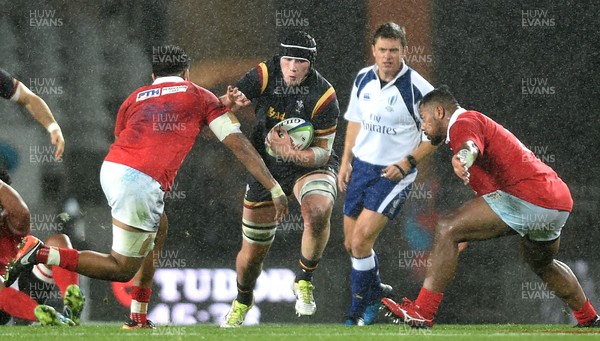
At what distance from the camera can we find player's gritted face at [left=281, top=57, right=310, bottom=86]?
903 centimetres

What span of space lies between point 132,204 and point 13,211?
135cm

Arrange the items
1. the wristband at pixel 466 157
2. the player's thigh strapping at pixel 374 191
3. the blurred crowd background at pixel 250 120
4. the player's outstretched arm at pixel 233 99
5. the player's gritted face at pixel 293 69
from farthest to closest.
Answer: the blurred crowd background at pixel 250 120
the player's thigh strapping at pixel 374 191
the player's gritted face at pixel 293 69
the player's outstretched arm at pixel 233 99
the wristband at pixel 466 157

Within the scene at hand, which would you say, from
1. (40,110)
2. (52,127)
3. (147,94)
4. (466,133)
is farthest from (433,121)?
(40,110)

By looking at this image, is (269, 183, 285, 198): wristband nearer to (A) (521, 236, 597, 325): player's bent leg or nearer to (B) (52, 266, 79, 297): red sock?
(A) (521, 236, 597, 325): player's bent leg

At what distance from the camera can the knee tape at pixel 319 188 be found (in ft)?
29.8

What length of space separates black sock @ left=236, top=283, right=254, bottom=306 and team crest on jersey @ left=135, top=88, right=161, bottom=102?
6.24 feet

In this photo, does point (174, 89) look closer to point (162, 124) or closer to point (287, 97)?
point (162, 124)

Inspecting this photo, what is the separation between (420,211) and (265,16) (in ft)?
7.02

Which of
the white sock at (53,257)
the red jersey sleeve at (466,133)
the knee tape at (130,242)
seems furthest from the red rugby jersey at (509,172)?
the white sock at (53,257)

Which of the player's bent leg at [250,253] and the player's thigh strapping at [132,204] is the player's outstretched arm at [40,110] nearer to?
the player's thigh strapping at [132,204]

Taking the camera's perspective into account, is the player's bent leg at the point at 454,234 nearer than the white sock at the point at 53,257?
No

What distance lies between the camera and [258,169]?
319 inches

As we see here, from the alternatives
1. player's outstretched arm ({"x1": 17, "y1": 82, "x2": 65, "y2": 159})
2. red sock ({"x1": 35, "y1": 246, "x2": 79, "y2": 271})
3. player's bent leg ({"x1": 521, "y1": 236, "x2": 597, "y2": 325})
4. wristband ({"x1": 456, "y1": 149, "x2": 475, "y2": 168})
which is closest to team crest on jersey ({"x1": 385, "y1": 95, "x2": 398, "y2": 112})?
player's bent leg ({"x1": 521, "y1": 236, "x2": 597, "y2": 325})

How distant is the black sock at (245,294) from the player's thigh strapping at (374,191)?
40.1 inches
